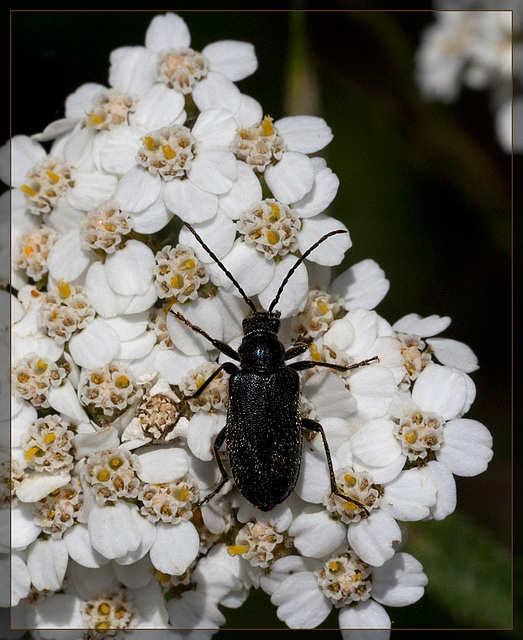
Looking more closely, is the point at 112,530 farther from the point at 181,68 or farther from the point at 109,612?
the point at 181,68

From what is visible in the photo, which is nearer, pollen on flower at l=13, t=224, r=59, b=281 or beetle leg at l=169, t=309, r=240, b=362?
beetle leg at l=169, t=309, r=240, b=362

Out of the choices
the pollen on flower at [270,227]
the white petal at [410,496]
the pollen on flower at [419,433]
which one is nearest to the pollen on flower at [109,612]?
the white petal at [410,496]

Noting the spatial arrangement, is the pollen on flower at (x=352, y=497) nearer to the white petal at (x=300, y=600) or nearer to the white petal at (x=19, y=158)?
the white petal at (x=300, y=600)

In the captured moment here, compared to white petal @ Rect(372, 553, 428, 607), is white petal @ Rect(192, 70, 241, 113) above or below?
above

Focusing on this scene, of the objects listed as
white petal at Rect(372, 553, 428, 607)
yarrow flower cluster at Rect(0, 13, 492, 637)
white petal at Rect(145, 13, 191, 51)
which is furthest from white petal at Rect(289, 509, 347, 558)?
white petal at Rect(145, 13, 191, 51)

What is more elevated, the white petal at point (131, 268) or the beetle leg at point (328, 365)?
the white petal at point (131, 268)

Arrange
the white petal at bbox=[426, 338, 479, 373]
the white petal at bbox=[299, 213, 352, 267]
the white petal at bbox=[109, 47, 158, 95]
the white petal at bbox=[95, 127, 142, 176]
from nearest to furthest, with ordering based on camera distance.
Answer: the white petal at bbox=[299, 213, 352, 267] < the white petal at bbox=[95, 127, 142, 176] < the white petal at bbox=[426, 338, 479, 373] < the white petal at bbox=[109, 47, 158, 95]

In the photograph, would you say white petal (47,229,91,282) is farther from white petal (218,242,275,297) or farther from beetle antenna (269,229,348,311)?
beetle antenna (269,229,348,311)

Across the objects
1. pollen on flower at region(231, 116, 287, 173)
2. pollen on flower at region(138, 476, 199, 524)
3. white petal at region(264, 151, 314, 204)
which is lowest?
pollen on flower at region(138, 476, 199, 524)
